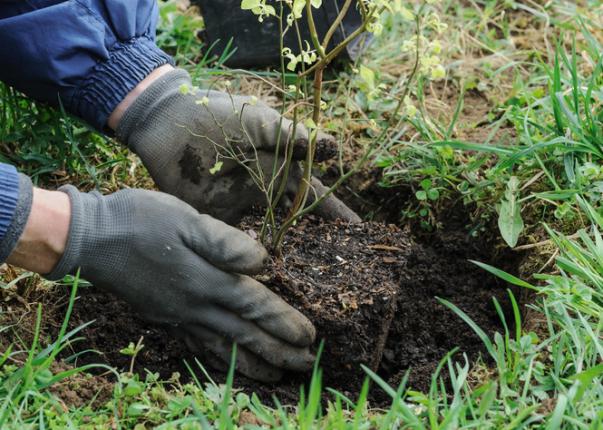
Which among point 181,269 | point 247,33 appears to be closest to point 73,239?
point 181,269

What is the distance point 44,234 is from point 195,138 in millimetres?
646

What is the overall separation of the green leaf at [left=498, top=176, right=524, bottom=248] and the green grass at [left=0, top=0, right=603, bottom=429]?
12 mm

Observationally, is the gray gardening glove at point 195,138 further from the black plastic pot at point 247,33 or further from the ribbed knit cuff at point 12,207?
the black plastic pot at point 247,33

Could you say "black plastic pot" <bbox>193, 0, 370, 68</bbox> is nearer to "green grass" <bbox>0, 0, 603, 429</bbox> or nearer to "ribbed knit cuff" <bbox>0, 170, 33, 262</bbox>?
"green grass" <bbox>0, 0, 603, 429</bbox>

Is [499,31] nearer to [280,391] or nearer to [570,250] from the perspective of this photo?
[570,250]

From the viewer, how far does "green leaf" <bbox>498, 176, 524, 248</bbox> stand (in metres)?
2.45

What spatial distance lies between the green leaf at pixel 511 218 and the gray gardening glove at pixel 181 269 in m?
0.71

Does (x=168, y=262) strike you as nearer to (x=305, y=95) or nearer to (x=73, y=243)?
(x=73, y=243)

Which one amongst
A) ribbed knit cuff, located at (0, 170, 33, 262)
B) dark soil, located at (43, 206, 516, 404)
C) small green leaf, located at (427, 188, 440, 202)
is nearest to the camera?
ribbed knit cuff, located at (0, 170, 33, 262)

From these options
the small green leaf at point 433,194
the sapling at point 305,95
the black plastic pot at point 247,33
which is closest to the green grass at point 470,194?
the small green leaf at point 433,194

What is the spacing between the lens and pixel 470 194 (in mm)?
2676

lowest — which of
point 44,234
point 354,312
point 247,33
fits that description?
point 354,312

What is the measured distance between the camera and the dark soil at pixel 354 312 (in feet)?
7.18

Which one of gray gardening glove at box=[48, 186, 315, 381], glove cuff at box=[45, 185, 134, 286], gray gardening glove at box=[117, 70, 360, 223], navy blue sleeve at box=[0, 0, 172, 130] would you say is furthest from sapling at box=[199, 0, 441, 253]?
navy blue sleeve at box=[0, 0, 172, 130]
